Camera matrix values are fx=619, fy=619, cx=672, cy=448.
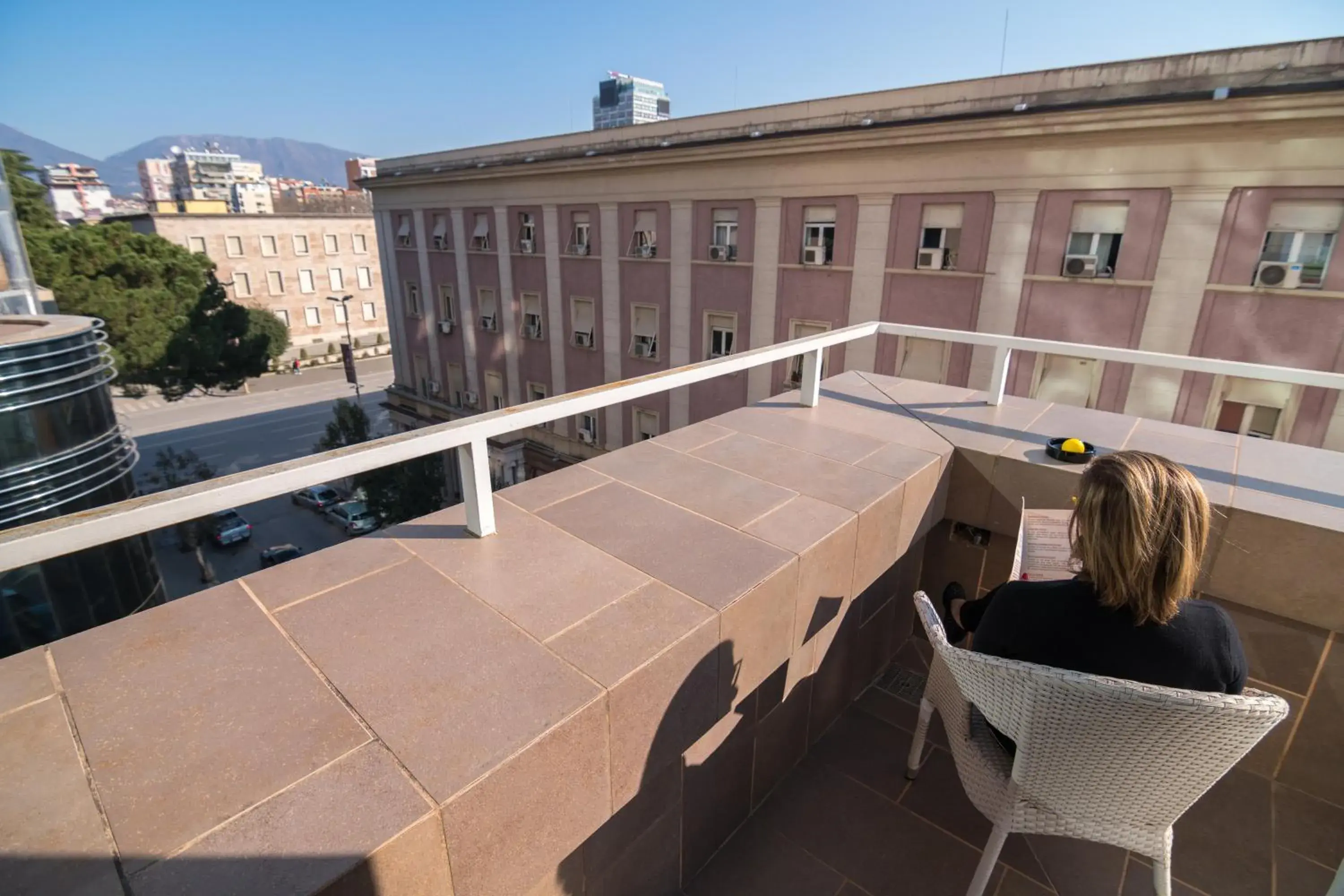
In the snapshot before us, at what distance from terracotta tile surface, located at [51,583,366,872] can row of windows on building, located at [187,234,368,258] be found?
48172 millimetres

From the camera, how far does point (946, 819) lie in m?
2.71

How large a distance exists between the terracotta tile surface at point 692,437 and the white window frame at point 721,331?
43.3 ft

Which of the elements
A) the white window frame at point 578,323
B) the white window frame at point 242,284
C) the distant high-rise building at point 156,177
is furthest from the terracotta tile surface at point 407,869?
the distant high-rise building at point 156,177

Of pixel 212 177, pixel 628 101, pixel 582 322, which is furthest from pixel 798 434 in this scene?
pixel 628 101

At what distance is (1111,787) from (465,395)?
27.1 meters

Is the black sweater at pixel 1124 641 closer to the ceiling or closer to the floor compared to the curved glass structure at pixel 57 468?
closer to the ceiling

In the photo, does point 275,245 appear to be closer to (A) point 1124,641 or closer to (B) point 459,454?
(B) point 459,454

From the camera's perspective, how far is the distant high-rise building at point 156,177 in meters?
133

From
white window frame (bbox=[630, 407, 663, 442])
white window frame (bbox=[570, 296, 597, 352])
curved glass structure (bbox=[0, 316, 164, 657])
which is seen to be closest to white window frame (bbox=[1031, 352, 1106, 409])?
white window frame (bbox=[630, 407, 663, 442])

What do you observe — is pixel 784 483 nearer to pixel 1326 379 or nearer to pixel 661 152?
Answer: pixel 1326 379

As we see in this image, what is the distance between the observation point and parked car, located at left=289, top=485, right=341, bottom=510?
27109 mm

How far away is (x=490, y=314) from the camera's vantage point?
24094mm

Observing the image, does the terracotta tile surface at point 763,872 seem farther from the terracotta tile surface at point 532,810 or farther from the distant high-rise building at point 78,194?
the distant high-rise building at point 78,194

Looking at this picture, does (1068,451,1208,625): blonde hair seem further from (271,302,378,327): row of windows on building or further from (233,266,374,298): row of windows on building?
(233,266,374,298): row of windows on building
